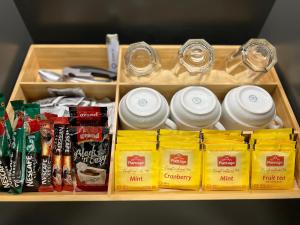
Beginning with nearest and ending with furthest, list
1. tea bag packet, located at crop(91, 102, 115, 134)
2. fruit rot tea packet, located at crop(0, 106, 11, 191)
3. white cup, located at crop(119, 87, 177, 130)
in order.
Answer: fruit rot tea packet, located at crop(0, 106, 11, 191)
white cup, located at crop(119, 87, 177, 130)
tea bag packet, located at crop(91, 102, 115, 134)

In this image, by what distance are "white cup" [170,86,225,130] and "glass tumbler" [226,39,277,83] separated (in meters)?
0.20

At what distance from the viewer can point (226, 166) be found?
109 centimetres

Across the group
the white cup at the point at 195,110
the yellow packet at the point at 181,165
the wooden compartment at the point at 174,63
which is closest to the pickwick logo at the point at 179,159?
the yellow packet at the point at 181,165

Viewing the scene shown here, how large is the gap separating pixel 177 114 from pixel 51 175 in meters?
0.43

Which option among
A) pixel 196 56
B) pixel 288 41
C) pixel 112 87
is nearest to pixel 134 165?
pixel 112 87

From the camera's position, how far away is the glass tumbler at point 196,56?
1.29 meters

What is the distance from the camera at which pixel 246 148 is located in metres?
1.08

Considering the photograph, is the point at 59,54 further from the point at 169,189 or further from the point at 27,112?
the point at 169,189

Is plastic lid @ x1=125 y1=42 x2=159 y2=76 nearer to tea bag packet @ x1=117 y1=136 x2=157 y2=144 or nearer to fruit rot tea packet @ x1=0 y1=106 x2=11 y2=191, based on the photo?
tea bag packet @ x1=117 y1=136 x2=157 y2=144

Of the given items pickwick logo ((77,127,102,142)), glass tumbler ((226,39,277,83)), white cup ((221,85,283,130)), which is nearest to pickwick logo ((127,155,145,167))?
pickwick logo ((77,127,102,142))

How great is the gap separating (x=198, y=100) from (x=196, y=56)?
0.19 metres

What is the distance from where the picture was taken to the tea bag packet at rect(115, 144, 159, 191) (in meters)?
1.08

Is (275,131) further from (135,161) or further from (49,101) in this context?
(49,101)

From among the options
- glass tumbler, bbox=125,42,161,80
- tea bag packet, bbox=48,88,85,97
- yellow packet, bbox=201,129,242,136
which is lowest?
yellow packet, bbox=201,129,242,136
